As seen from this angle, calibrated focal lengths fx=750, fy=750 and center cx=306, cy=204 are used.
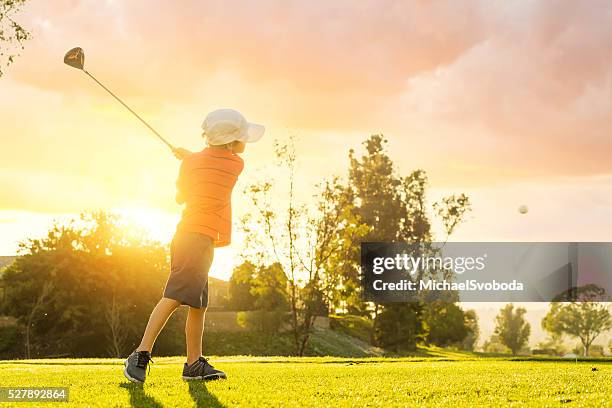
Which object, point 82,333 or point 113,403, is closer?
point 113,403

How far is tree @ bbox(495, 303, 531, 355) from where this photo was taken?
126375mm

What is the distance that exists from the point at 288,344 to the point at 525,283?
69.3 feet

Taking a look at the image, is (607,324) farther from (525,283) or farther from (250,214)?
(250,214)

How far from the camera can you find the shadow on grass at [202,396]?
502 centimetres

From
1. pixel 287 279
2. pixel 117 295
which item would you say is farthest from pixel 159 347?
pixel 287 279

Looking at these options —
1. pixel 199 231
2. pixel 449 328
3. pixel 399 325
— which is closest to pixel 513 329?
pixel 449 328

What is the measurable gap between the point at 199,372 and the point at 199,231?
1.28m

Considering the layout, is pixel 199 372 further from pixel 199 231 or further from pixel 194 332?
pixel 199 231

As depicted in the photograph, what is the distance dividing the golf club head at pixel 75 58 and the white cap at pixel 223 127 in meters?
3.17

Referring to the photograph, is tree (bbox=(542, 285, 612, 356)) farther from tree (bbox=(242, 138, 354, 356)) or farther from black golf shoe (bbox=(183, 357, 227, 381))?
black golf shoe (bbox=(183, 357, 227, 381))

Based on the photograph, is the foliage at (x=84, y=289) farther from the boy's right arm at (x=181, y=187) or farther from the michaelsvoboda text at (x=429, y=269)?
the boy's right arm at (x=181, y=187)

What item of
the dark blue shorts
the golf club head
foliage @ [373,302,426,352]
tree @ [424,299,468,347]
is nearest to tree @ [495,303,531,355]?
tree @ [424,299,468,347]

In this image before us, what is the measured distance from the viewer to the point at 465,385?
662cm

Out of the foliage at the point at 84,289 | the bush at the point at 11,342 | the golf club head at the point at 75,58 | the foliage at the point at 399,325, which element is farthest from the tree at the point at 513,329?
the golf club head at the point at 75,58
